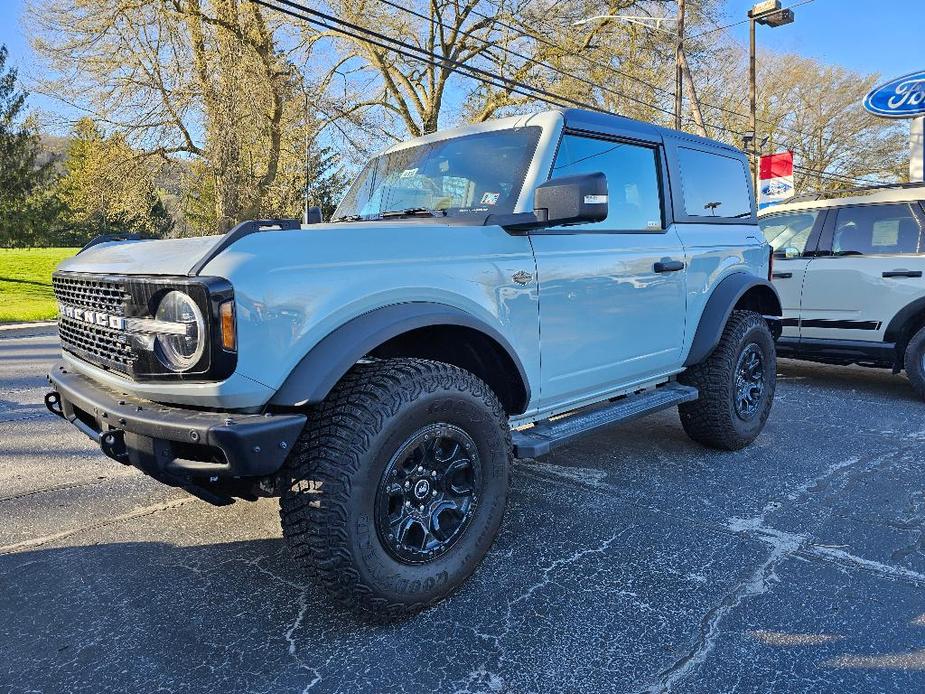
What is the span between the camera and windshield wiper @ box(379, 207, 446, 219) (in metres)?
3.22

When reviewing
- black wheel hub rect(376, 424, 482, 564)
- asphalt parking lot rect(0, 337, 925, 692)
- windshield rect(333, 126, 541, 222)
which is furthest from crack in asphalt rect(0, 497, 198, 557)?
windshield rect(333, 126, 541, 222)

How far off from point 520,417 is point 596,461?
4.69 feet

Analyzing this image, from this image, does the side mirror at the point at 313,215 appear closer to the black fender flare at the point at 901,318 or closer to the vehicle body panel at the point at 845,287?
the vehicle body panel at the point at 845,287

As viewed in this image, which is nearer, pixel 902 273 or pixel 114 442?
pixel 114 442

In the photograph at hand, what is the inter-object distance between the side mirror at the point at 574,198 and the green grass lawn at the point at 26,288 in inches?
485

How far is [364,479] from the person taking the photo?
7.25 feet

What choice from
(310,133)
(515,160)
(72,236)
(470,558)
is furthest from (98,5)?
(72,236)

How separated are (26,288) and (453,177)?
26570 millimetres

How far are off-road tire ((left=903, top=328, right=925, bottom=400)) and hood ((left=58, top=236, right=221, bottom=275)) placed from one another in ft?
20.0

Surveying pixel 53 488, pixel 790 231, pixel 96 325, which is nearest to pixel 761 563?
pixel 96 325

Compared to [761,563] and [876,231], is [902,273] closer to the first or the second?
[876,231]

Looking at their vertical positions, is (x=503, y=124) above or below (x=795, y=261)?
above

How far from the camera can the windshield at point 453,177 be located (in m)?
3.16

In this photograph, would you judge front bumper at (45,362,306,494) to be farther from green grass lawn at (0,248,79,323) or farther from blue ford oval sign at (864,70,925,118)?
blue ford oval sign at (864,70,925,118)
